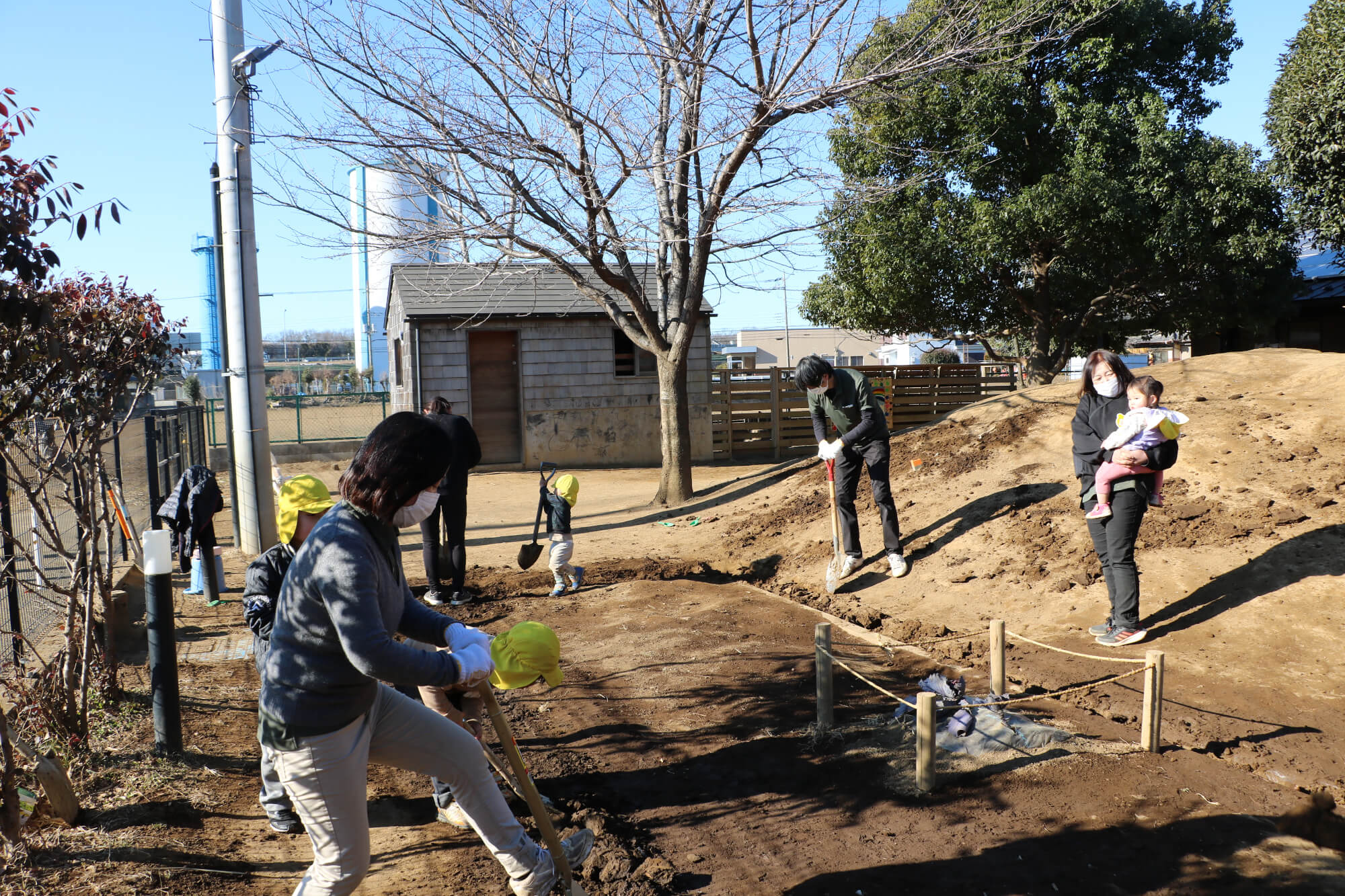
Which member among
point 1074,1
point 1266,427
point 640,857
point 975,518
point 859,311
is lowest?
point 640,857

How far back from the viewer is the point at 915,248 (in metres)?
15.3

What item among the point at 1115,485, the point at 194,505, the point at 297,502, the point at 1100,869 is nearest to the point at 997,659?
the point at 1115,485

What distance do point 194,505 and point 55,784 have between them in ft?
15.5

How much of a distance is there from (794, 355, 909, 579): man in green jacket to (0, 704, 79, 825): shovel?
5625mm

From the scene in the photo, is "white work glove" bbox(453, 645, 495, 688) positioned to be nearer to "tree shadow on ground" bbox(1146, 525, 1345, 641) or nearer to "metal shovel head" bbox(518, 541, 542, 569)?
"tree shadow on ground" bbox(1146, 525, 1345, 641)

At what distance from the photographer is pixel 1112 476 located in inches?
224

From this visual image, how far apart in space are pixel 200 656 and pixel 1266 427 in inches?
361

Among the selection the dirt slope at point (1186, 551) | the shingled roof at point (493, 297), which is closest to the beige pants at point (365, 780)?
the dirt slope at point (1186, 551)

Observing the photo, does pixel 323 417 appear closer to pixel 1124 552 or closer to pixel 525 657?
pixel 1124 552

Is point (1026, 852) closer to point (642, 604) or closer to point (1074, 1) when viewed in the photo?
point (642, 604)

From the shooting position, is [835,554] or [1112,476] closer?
[1112,476]

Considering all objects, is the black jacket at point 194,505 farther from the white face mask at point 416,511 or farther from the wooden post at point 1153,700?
the wooden post at point 1153,700

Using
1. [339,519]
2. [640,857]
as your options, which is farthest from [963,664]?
[339,519]

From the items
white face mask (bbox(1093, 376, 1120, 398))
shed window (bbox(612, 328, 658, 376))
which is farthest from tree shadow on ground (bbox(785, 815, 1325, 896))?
shed window (bbox(612, 328, 658, 376))
